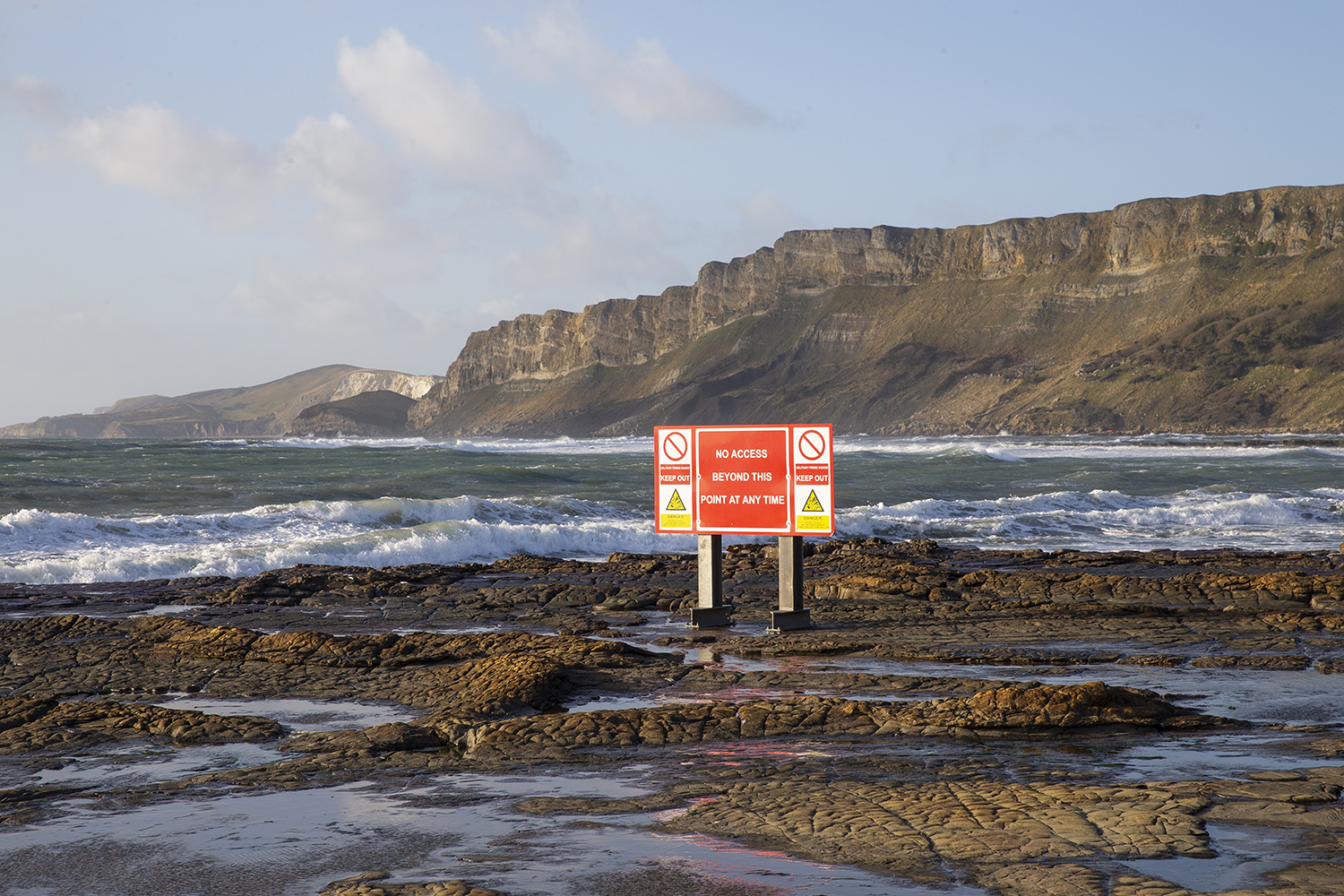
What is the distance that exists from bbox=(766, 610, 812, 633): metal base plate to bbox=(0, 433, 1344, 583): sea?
9.56 metres

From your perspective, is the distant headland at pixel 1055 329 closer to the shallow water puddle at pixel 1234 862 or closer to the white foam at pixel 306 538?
the white foam at pixel 306 538

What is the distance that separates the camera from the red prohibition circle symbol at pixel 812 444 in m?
10.7

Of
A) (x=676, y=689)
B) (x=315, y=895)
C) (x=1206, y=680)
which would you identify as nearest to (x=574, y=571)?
(x=676, y=689)

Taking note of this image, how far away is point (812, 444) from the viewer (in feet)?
35.2

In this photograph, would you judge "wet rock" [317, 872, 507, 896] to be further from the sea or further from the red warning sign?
the sea

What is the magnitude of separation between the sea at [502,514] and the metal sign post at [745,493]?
8.49 m

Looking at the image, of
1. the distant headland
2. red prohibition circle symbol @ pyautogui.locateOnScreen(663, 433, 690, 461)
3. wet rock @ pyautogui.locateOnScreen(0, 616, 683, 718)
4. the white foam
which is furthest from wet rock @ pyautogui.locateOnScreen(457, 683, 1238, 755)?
the distant headland

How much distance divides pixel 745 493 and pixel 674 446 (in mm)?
932

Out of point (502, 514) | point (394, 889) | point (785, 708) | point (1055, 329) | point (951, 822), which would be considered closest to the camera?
point (394, 889)

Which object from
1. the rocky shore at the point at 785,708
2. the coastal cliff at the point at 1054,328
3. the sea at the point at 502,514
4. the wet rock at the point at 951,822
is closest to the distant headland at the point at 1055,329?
the coastal cliff at the point at 1054,328

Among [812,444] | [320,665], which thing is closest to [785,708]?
[320,665]

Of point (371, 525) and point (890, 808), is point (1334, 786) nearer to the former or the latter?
point (890, 808)

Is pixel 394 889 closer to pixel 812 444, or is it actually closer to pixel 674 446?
pixel 812 444

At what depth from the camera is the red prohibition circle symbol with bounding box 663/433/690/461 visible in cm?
1138
